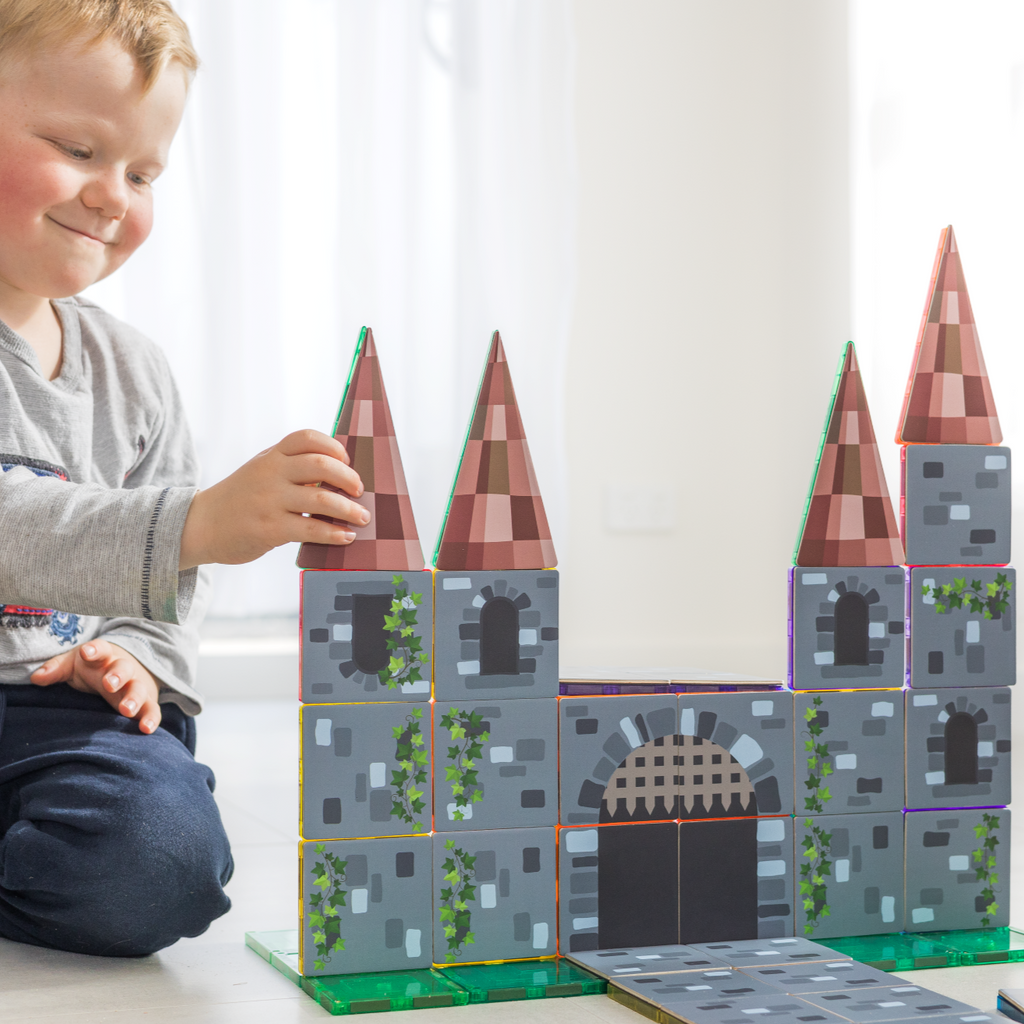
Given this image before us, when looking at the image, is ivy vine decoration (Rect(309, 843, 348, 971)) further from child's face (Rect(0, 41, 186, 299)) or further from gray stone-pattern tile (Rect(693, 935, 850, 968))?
child's face (Rect(0, 41, 186, 299))

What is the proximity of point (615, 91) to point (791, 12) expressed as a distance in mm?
375

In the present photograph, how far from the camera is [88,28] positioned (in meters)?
0.78

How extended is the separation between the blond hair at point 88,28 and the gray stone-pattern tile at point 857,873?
2.11 ft

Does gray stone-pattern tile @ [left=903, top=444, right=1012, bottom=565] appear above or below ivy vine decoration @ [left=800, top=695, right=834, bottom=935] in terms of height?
above

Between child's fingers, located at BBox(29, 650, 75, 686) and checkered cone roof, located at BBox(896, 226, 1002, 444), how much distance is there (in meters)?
0.58

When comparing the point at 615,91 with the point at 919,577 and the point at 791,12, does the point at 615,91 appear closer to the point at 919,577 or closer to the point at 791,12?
the point at 791,12

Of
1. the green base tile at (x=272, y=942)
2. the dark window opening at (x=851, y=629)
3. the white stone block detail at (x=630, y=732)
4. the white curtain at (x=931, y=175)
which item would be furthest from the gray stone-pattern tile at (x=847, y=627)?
the white curtain at (x=931, y=175)

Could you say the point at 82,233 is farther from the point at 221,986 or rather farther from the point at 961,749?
the point at 961,749

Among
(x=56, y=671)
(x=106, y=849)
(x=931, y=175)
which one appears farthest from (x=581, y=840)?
(x=931, y=175)

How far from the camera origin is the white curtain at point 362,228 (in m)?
2.06

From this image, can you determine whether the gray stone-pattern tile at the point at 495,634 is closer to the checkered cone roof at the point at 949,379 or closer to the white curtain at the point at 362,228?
the checkered cone roof at the point at 949,379

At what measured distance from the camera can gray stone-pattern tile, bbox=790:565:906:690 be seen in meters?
0.72

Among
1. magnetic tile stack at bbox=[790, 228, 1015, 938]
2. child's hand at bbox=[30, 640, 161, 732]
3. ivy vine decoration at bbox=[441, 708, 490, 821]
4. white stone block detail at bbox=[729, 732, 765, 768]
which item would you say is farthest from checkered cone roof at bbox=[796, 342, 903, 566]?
child's hand at bbox=[30, 640, 161, 732]

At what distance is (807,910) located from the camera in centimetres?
73
